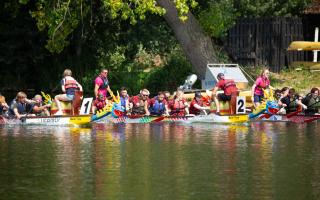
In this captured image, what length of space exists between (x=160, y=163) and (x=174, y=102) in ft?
42.9

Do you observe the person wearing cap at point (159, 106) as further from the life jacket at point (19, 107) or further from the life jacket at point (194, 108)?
the life jacket at point (19, 107)

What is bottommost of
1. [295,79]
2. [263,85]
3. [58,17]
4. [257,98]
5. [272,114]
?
[272,114]

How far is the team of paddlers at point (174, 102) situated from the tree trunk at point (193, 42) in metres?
8.58

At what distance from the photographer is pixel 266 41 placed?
51531 millimetres

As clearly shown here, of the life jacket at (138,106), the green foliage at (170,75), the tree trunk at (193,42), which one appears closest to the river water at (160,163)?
the life jacket at (138,106)

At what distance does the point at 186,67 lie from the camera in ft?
165

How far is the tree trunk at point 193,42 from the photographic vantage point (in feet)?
157

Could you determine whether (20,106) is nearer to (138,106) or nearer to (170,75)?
(138,106)

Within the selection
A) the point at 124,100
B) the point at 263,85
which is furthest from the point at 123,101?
the point at 263,85

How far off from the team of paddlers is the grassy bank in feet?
24.9

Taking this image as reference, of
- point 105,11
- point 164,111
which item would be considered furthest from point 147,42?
point 164,111

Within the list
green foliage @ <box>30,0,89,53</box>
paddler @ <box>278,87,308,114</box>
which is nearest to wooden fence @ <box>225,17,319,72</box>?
green foliage @ <box>30,0,89,53</box>

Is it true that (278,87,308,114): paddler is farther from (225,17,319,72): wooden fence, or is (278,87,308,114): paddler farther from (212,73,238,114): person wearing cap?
(225,17,319,72): wooden fence

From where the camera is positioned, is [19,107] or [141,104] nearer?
[19,107]
